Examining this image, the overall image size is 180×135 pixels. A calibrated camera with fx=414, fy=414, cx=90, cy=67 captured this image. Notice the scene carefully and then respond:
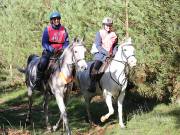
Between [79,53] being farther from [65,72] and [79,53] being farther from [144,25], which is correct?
[144,25]

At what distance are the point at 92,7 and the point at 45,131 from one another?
6661 mm

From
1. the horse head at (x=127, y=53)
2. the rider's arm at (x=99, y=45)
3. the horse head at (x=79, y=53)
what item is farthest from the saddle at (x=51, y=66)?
the horse head at (x=127, y=53)

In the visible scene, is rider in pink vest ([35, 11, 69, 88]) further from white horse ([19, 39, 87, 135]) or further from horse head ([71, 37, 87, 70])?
horse head ([71, 37, 87, 70])

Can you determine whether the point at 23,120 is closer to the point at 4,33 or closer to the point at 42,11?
the point at 42,11

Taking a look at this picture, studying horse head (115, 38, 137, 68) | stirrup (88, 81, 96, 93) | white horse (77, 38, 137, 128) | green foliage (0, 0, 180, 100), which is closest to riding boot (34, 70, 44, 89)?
stirrup (88, 81, 96, 93)

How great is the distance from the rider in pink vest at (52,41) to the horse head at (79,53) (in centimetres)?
107

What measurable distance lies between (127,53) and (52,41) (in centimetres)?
202

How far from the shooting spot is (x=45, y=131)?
11.0 m

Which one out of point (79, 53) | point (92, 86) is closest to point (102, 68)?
point (92, 86)

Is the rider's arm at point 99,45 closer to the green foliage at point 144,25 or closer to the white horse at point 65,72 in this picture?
the white horse at point 65,72

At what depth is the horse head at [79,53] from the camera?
9.41 m

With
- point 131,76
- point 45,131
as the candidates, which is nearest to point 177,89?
point 131,76

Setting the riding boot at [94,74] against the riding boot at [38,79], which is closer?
the riding boot at [38,79]

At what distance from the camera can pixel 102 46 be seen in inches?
464
